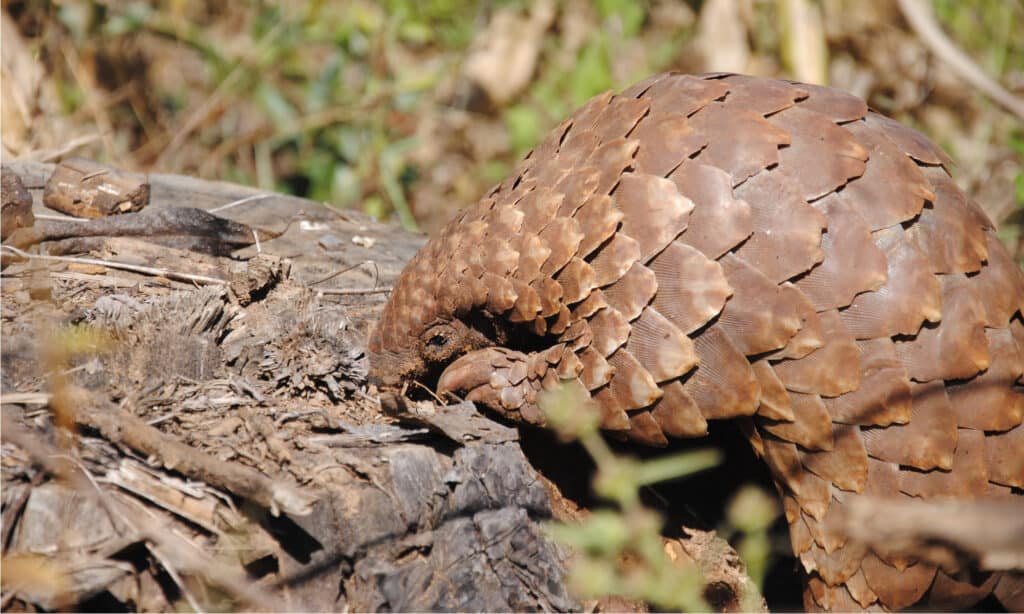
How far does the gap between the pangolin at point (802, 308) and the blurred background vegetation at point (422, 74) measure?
2.63 meters

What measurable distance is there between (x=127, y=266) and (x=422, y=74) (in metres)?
3.25

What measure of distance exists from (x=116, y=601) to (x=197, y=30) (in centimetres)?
480

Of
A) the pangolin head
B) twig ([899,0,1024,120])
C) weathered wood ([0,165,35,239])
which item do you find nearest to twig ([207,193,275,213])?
weathered wood ([0,165,35,239])

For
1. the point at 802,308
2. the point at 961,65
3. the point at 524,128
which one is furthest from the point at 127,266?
the point at 524,128

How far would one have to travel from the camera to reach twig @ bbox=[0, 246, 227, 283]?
8.36ft

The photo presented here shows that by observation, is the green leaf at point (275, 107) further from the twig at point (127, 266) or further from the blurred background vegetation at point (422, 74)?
the twig at point (127, 266)

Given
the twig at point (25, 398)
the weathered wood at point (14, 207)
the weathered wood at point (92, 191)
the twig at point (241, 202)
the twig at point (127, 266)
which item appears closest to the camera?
the twig at point (25, 398)

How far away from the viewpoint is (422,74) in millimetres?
5609

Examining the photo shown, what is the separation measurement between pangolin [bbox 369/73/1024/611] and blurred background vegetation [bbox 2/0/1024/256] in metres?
2.63

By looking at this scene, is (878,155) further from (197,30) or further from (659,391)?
(197,30)

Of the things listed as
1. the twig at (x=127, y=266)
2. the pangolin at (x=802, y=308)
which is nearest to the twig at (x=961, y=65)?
the pangolin at (x=802, y=308)

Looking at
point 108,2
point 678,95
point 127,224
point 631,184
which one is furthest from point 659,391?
point 108,2

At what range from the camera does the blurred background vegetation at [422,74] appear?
203 inches

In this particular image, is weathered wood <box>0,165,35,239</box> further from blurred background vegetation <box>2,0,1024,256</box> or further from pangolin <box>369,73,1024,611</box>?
blurred background vegetation <box>2,0,1024,256</box>
